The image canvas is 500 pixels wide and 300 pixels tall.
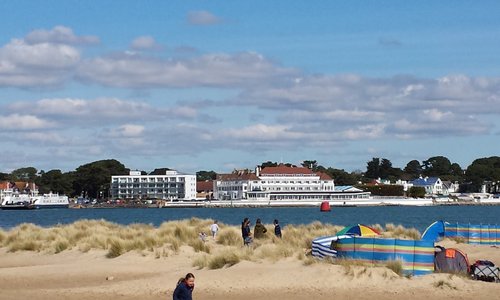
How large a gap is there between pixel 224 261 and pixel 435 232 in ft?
45.6

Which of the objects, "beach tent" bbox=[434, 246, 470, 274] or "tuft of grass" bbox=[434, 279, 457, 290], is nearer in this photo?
"tuft of grass" bbox=[434, 279, 457, 290]

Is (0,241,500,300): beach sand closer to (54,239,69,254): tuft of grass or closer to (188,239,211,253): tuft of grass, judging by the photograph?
(188,239,211,253): tuft of grass

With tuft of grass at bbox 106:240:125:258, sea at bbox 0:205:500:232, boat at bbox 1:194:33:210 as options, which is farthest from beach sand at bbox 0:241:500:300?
boat at bbox 1:194:33:210

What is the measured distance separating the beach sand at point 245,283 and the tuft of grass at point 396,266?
171 mm

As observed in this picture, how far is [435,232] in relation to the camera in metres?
36.9

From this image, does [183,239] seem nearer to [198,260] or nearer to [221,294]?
[198,260]

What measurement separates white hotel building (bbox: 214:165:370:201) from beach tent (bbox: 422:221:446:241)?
14165cm

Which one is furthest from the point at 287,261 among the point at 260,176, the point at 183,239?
the point at 260,176

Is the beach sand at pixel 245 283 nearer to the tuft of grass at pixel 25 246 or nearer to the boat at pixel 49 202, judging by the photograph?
the tuft of grass at pixel 25 246

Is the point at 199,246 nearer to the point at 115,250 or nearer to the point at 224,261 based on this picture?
the point at 115,250

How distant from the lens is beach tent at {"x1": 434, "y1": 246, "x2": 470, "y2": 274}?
23875 mm

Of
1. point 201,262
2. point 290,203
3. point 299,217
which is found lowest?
point 299,217

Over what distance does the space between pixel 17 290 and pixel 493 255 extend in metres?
15.7

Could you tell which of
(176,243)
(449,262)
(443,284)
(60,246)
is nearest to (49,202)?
(60,246)
